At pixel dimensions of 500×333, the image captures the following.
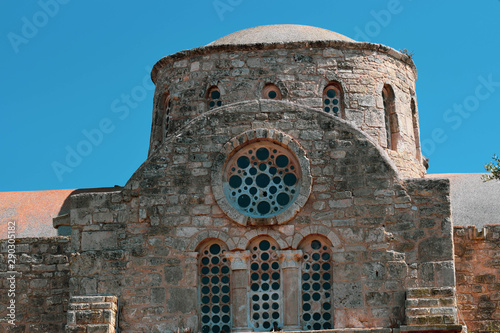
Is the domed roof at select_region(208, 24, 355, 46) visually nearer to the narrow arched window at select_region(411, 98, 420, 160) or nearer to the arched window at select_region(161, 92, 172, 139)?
the arched window at select_region(161, 92, 172, 139)

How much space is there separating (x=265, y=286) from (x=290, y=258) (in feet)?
2.12

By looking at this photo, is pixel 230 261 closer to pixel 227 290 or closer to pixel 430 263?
pixel 227 290

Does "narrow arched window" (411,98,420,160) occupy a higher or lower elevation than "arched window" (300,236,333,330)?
higher

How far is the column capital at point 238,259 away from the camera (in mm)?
17688

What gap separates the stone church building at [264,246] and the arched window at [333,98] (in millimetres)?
3158

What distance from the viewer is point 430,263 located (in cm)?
1716

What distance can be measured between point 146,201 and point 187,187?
0.74 meters

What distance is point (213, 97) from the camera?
2152cm

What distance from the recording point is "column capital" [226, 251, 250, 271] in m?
17.7

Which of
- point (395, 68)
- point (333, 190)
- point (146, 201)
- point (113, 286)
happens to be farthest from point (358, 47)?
point (113, 286)

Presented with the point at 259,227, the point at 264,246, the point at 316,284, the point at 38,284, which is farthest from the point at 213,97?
the point at 316,284

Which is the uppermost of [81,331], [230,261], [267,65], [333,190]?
[267,65]

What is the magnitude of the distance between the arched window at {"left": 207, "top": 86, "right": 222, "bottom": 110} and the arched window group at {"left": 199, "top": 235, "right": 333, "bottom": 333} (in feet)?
14.3

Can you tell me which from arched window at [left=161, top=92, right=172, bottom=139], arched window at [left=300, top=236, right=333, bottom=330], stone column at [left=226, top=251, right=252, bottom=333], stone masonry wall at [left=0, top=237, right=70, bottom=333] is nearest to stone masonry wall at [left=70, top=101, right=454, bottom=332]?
stone column at [left=226, top=251, right=252, bottom=333]
